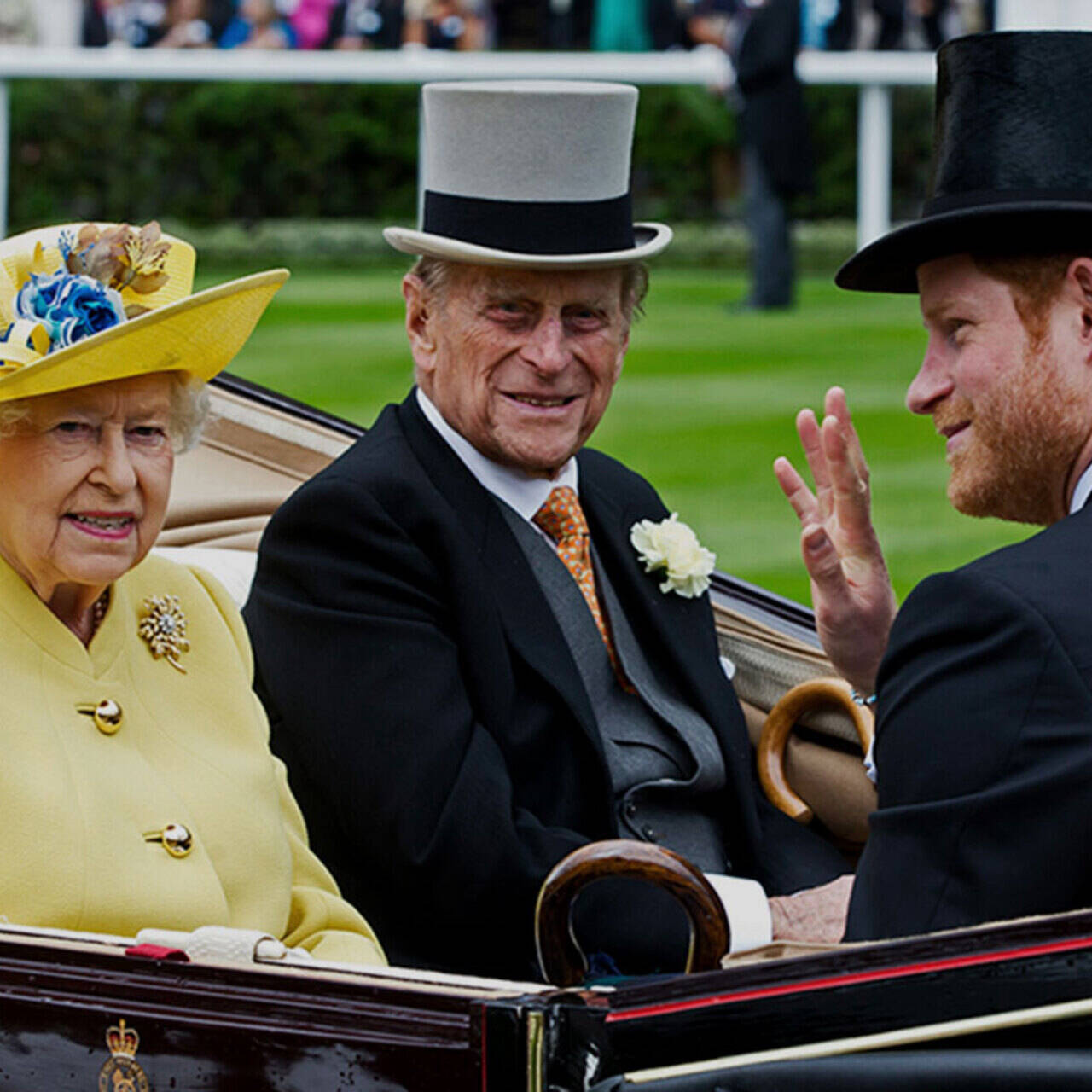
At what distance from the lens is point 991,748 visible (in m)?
2.15

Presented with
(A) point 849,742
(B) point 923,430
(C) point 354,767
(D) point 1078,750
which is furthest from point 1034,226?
(B) point 923,430

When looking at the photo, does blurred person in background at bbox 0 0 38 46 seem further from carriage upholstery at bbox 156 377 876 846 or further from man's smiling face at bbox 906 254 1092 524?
man's smiling face at bbox 906 254 1092 524

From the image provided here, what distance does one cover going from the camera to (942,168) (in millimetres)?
2545

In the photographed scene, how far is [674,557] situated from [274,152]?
2015 centimetres

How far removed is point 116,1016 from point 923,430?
10033 mm

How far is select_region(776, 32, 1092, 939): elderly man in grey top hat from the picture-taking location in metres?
2.13

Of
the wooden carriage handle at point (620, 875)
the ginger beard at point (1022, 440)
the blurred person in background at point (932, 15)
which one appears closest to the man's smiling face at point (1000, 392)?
the ginger beard at point (1022, 440)

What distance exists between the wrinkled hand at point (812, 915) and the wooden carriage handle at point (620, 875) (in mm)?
699

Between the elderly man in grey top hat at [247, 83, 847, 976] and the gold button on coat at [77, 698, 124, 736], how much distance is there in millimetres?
424

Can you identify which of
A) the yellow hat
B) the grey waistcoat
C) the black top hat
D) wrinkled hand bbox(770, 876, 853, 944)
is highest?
the black top hat

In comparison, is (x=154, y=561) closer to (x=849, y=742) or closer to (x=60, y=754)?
(x=60, y=754)

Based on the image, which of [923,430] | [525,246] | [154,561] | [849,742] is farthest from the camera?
[923,430]

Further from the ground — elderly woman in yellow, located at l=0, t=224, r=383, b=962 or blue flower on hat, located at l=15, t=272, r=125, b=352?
blue flower on hat, located at l=15, t=272, r=125, b=352

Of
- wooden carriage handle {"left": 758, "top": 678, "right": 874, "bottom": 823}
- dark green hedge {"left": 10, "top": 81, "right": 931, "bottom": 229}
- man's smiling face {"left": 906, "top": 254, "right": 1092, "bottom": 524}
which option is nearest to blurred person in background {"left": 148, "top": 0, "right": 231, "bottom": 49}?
dark green hedge {"left": 10, "top": 81, "right": 931, "bottom": 229}
